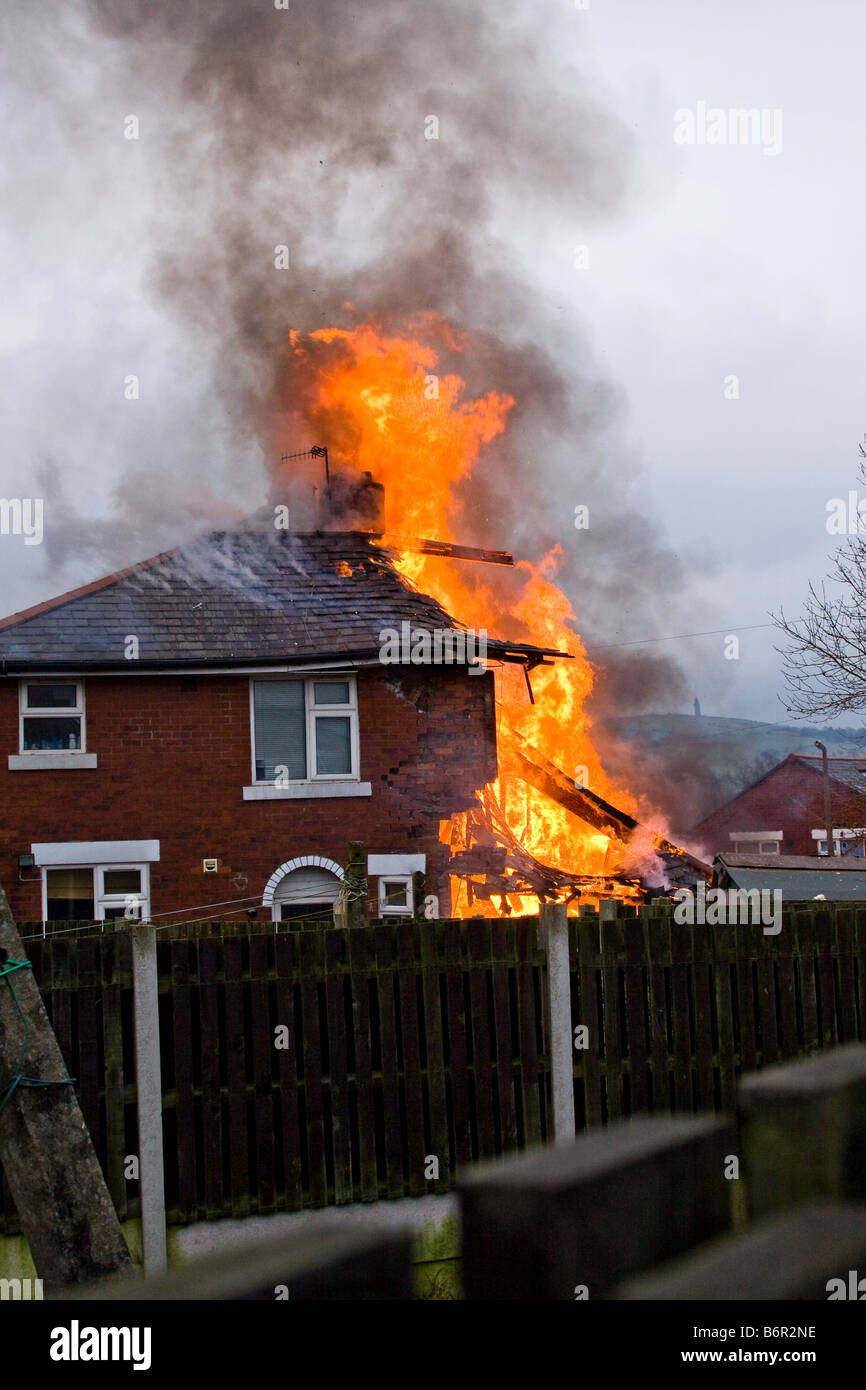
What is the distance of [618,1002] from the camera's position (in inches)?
279

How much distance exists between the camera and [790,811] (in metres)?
46.3

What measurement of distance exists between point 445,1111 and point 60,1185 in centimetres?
283

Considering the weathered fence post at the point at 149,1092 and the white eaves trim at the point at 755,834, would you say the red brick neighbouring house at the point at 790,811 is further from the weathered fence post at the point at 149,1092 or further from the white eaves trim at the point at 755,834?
the weathered fence post at the point at 149,1092

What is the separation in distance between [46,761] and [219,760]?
221 cm

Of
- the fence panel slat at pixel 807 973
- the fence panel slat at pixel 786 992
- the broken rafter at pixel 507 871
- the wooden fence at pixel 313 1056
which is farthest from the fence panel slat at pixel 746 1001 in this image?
the broken rafter at pixel 507 871

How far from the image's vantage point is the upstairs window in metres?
15.2

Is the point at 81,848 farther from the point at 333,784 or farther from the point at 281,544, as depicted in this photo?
the point at 281,544

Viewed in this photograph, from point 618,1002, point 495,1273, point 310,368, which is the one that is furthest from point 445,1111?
point 310,368

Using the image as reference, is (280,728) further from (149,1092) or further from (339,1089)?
(149,1092)

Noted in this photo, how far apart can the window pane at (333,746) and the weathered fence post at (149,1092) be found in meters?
9.30

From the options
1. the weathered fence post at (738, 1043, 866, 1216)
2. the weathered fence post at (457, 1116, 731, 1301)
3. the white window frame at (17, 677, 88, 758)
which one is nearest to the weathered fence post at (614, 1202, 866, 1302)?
the weathered fence post at (457, 1116, 731, 1301)

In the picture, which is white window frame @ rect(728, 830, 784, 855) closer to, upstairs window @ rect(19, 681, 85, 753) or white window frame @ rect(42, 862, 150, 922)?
white window frame @ rect(42, 862, 150, 922)

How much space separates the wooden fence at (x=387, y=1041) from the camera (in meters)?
6.31

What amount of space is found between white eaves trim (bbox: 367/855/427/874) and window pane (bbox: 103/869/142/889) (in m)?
3.05
